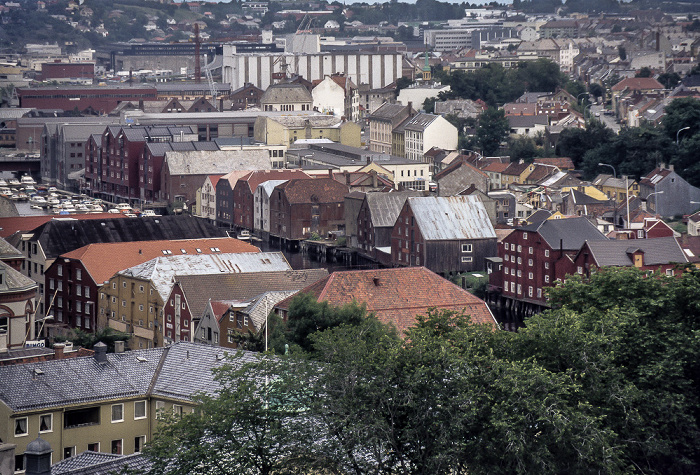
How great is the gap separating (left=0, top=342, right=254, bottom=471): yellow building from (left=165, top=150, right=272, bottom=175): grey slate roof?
154 feet

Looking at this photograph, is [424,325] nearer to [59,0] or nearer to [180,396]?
[180,396]

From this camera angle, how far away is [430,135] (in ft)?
240

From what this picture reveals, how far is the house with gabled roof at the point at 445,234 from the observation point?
4616cm

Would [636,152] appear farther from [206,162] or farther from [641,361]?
[641,361]

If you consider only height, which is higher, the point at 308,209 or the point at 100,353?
the point at 308,209

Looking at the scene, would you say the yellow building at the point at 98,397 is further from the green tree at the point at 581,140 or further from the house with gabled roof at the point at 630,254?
the green tree at the point at 581,140

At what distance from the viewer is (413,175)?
215ft

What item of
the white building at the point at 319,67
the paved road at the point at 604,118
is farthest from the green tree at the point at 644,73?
the white building at the point at 319,67

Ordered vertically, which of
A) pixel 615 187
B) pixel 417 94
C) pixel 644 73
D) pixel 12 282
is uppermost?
pixel 644 73

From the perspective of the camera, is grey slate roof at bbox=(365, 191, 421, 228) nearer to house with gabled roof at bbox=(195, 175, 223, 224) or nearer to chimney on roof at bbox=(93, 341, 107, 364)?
house with gabled roof at bbox=(195, 175, 223, 224)

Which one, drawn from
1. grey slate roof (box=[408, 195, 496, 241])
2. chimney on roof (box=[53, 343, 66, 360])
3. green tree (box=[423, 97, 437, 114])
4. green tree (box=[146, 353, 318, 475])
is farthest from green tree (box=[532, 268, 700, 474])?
green tree (box=[423, 97, 437, 114])

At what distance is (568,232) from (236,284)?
15.0 metres

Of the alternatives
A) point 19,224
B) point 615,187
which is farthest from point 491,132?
point 19,224

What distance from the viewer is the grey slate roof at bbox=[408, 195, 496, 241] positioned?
46.4 meters
